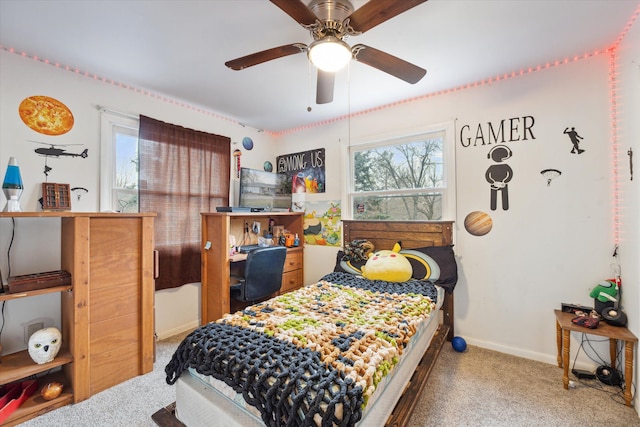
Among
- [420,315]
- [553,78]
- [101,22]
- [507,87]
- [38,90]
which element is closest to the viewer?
[101,22]

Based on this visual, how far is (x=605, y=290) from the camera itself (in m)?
1.93

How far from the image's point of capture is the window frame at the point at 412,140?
8.73 ft

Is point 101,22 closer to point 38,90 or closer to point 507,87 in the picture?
point 38,90

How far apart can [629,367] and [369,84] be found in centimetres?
274

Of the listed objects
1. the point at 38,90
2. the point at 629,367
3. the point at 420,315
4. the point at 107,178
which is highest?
the point at 38,90

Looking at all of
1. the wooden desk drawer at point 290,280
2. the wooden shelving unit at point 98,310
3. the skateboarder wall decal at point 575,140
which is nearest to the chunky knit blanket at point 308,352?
the wooden shelving unit at point 98,310

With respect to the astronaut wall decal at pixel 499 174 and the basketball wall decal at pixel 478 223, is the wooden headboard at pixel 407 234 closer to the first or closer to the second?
the basketball wall decal at pixel 478 223

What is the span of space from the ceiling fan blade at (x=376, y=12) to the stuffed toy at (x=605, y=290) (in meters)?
2.29

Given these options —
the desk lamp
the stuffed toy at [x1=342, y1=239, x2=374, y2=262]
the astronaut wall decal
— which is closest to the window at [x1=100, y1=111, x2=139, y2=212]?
the desk lamp

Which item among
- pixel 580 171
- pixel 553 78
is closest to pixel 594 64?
pixel 553 78

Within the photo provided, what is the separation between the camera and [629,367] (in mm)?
1693

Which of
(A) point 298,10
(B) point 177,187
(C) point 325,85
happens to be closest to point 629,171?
(C) point 325,85

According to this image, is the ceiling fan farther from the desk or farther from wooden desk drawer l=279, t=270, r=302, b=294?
wooden desk drawer l=279, t=270, r=302, b=294

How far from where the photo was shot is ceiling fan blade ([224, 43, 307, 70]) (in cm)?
153
